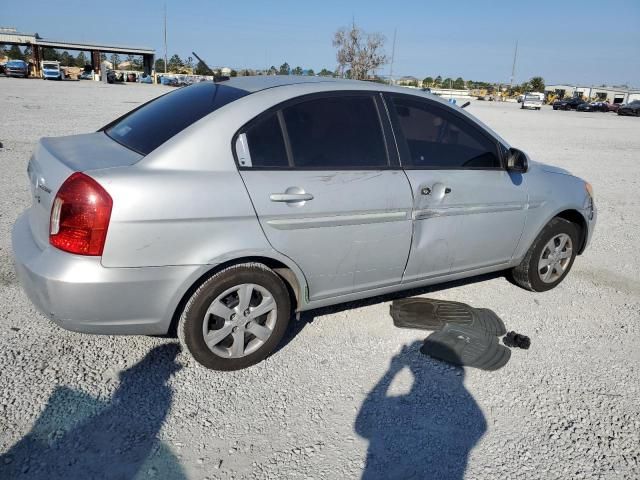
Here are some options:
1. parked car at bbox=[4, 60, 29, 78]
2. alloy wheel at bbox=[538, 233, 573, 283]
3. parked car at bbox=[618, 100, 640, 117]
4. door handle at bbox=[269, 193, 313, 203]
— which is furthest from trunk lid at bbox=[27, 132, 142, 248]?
parked car at bbox=[4, 60, 29, 78]

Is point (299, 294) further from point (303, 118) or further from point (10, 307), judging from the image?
point (10, 307)

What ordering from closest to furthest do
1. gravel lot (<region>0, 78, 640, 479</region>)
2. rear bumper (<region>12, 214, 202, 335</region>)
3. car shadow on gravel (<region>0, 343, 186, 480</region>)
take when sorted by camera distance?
car shadow on gravel (<region>0, 343, 186, 480</region>)
gravel lot (<region>0, 78, 640, 479</region>)
rear bumper (<region>12, 214, 202, 335</region>)

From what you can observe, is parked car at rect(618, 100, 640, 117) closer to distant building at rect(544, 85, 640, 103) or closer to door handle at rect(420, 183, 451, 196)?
distant building at rect(544, 85, 640, 103)

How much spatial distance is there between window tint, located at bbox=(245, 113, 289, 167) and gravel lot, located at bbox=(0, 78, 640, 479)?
1271 mm

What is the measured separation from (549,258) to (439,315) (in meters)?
1.30

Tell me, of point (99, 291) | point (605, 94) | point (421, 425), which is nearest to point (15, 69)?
point (99, 291)

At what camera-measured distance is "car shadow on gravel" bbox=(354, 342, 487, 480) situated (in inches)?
97.8

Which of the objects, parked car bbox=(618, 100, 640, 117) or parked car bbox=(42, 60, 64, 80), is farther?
parked car bbox=(42, 60, 64, 80)

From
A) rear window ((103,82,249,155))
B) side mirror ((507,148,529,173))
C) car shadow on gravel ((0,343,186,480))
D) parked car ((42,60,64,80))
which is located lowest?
car shadow on gravel ((0,343,186,480))

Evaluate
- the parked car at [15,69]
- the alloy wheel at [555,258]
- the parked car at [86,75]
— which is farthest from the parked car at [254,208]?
the parked car at [86,75]

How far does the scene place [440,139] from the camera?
12.3ft

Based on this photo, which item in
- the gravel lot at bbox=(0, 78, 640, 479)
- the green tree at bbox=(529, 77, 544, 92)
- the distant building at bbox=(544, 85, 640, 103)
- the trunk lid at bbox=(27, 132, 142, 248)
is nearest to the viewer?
the gravel lot at bbox=(0, 78, 640, 479)

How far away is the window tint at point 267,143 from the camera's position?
2.96 metres

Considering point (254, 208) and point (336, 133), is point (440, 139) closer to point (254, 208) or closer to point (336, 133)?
point (336, 133)
